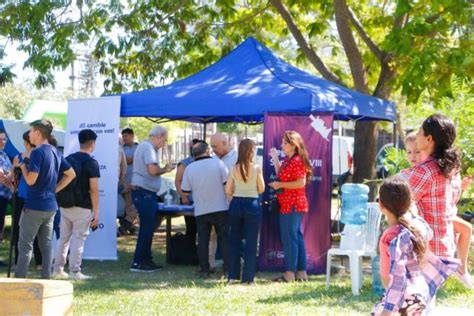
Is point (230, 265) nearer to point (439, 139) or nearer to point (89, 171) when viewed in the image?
point (89, 171)

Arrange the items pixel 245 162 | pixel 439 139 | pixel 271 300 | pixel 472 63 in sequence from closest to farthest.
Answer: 1. pixel 439 139
2. pixel 271 300
3. pixel 245 162
4. pixel 472 63

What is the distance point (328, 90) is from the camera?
418 inches

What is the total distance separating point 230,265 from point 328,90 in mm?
2785

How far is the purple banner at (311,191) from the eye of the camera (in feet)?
33.2

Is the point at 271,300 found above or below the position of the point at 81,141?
below

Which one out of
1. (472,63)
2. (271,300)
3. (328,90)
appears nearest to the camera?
(271,300)

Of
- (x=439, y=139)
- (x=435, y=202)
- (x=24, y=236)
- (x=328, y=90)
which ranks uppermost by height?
(x=328, y=90)

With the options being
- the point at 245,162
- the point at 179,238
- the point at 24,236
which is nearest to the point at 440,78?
the point at 245,162

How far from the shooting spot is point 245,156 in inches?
354

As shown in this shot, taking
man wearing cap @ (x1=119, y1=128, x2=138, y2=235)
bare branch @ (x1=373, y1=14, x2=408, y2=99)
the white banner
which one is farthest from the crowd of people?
bare branch @ (x1=373, y1=14, x2=408, y2=99)

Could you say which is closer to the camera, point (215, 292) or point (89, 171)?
point (215, 292)

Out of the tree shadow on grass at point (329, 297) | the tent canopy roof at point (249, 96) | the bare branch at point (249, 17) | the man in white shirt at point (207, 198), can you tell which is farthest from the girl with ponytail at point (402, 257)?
the bare branch at point (249, 17)

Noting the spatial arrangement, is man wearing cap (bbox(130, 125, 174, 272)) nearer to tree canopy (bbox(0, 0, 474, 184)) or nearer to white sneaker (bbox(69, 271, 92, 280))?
white sneaker (bbox(69, 271, 92, 280))

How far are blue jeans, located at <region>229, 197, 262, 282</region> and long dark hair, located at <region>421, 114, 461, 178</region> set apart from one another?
12.8ft
